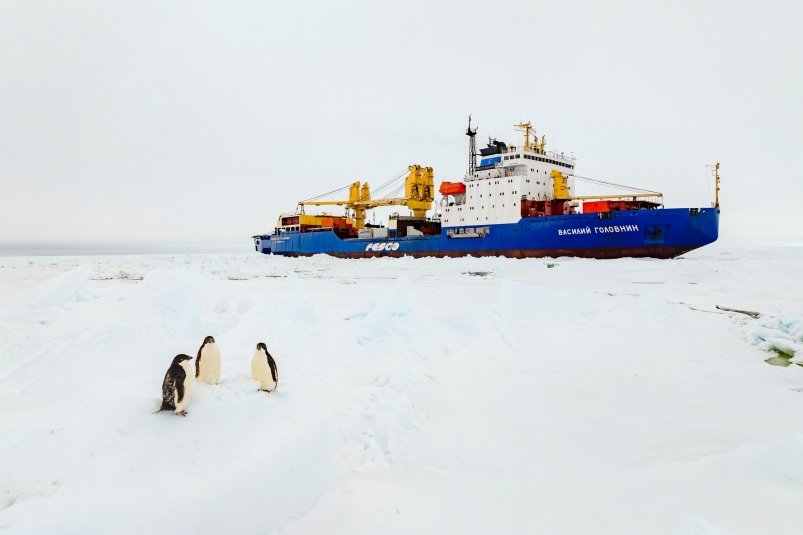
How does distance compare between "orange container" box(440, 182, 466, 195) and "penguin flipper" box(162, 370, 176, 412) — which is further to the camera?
"orange container" box(440, 182, 466, 195)

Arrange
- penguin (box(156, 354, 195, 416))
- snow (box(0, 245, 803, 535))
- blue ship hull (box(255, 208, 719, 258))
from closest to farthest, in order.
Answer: snow (box(0, 245, 803, 535)) < penguin (box(156, 354, 195, 416)) < blue ship hull (box(255, 208, 719, 258))

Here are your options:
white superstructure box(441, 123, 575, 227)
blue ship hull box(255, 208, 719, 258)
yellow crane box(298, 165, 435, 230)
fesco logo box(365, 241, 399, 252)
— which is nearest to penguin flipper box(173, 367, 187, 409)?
blue ship hull box(255, 208, 719, 258)

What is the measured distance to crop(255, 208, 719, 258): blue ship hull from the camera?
22047 millimetres

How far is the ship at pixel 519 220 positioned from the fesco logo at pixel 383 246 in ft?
0.25

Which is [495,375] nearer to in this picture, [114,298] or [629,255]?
[114,298]

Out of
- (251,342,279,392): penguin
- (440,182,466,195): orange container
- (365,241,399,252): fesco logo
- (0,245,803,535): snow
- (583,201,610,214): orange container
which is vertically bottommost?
(0,245,803,535): snow

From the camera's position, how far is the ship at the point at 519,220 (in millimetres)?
22734

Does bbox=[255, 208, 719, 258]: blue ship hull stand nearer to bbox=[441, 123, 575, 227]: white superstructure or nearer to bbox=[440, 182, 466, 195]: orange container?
bbox=[441, 123, 575, 227]: white superstructure

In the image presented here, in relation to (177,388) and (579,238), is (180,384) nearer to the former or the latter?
(177,388)

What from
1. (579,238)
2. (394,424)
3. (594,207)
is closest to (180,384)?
(394,424)

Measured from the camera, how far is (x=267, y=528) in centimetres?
244

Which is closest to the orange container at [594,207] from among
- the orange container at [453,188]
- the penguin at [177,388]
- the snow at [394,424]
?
the orange container at [453,188]

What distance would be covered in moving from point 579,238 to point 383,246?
14277mm

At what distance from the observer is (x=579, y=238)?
80.4 feet
